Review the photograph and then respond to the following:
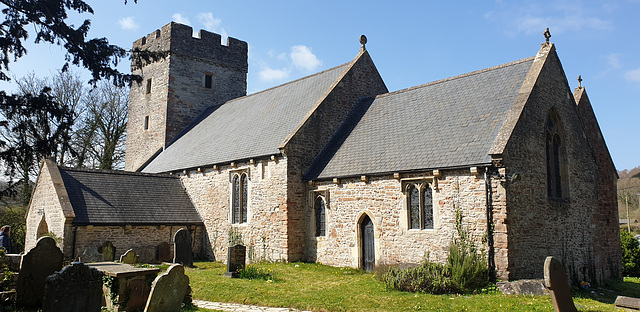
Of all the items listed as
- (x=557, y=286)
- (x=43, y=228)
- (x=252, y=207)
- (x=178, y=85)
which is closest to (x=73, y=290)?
(x=557, y=286)

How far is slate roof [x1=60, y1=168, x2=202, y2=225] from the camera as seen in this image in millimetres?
20000

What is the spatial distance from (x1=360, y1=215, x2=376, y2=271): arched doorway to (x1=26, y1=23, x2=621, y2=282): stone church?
5 cm

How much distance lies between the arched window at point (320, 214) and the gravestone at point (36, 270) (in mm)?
10022

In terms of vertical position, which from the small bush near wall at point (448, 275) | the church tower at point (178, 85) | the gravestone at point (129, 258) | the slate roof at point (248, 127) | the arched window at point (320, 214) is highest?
the church tower at point (178, 85)

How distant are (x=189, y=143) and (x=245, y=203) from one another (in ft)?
26.5

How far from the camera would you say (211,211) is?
22.6 m

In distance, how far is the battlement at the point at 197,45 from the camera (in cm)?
3144

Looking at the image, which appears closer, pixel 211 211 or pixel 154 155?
pixel 211 211

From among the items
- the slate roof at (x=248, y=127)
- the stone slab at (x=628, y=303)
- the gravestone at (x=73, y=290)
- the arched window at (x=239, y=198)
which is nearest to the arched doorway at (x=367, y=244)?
the slate roof at (x=248, y=127)

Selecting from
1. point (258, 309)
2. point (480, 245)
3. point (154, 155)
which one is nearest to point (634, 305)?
point (480, 245)

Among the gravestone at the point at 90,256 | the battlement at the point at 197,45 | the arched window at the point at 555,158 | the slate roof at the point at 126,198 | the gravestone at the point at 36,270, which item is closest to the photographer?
the gravestone at the point at 36,270

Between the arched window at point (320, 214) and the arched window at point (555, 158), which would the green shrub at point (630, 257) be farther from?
the arched window at point (320, 214)

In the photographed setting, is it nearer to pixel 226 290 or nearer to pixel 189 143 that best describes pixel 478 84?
pixel 226 290

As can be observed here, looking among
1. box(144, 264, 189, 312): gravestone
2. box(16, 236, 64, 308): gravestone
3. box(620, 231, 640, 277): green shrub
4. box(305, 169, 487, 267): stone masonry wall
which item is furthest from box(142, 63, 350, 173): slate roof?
box(620, 231, 640, 277): green shrub
